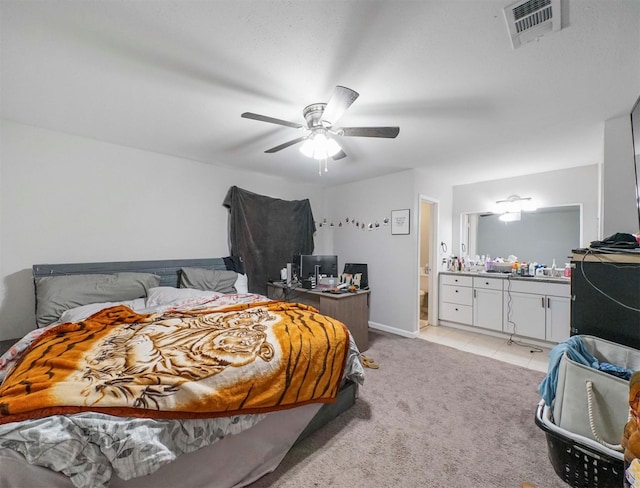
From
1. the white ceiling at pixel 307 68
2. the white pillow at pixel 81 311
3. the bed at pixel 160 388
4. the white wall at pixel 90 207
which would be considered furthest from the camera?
the white wall at pixel 90 207

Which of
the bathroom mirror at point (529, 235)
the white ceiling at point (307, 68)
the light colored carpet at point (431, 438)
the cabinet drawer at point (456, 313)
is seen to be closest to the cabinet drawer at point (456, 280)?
the cabinet drawer at point (456, 313)

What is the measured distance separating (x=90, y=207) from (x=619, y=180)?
4.79 metres

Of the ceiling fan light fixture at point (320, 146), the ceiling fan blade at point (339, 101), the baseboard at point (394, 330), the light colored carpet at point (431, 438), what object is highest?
the ceiling fan blade at point (339, 101)

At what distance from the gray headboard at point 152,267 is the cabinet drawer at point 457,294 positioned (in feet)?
10.3

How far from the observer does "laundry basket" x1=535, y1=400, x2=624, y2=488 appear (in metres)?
1.27

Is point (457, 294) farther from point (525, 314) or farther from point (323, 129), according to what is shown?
point (323, 129)

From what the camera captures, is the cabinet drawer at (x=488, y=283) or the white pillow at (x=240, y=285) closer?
the white pillow at (x=240, y=285)

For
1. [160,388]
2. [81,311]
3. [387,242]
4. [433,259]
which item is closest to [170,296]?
[81,311]

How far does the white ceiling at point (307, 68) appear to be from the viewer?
1262mm

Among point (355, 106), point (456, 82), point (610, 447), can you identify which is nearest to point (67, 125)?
point (355, 106)

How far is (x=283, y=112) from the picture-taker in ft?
7.00

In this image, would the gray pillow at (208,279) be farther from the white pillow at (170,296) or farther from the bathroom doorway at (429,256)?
the bathroom doorway at (429,256)

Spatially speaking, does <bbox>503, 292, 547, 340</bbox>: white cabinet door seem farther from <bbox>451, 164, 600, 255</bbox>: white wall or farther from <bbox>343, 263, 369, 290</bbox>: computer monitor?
<bbox>343, 263, 369, 290</bbox>: computer monitor

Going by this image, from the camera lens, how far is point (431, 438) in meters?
1.78
